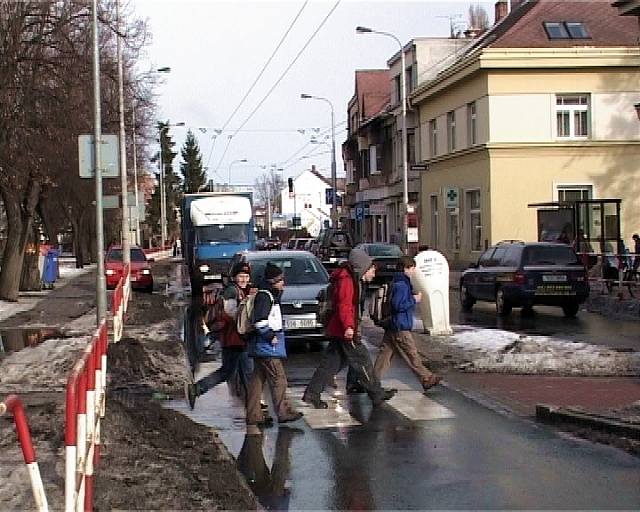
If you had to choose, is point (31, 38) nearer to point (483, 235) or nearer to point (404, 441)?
point (404, 441)

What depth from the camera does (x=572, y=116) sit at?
41500 millimetres

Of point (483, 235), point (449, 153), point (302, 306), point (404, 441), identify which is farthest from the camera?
point (449, 153)

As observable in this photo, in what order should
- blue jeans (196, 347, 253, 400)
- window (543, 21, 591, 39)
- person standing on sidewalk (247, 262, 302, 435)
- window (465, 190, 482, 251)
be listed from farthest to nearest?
1. window (465, 190, 482, 251)
2. window (543, 21, 591, 39)
3. blue jeans (196, 347, 253, 400)
4. person standing on sidewalk (247, 262, 302, 435)

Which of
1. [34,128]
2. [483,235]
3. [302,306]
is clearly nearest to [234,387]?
[302,306]

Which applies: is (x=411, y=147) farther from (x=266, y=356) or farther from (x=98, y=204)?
(x=266, y=356)

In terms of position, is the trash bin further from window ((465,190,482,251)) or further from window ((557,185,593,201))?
window ((557,185,593,201))

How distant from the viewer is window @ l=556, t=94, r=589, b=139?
41344 millimetres

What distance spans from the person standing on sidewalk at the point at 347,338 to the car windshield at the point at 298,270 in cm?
611

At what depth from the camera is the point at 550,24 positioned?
4331 cm

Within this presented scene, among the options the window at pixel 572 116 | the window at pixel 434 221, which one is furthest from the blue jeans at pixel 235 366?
the window at pixel 434 221

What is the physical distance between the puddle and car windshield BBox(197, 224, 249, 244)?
14.4m

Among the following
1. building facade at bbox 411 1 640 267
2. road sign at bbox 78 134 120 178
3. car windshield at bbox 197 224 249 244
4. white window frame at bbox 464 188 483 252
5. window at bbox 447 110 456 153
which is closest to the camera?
road sign at bbox 78 134 120 178

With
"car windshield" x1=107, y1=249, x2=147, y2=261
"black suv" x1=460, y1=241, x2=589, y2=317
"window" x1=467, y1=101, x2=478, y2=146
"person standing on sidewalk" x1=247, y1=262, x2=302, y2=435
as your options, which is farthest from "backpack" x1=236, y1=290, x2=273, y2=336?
"window" x1=467, y1=101, x2=478, y2=146

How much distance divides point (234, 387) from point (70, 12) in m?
15.9
